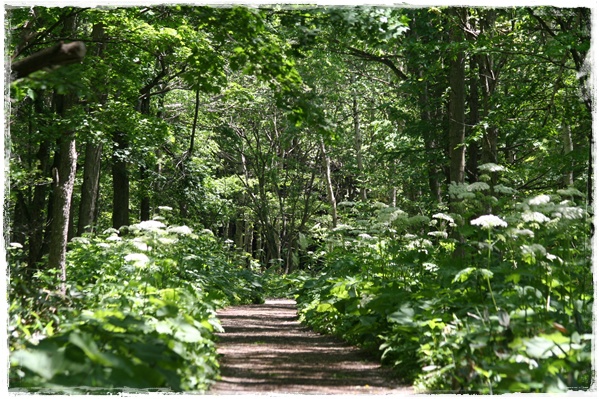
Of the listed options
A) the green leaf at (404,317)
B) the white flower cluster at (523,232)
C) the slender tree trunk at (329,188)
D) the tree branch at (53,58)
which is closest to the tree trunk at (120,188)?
the slender tree trunk at (329,188)

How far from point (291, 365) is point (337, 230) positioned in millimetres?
5807

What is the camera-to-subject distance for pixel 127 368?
340 cm

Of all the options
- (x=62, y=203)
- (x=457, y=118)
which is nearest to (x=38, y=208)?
(x=62, y=203)

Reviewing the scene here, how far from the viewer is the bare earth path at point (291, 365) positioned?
15.9ft

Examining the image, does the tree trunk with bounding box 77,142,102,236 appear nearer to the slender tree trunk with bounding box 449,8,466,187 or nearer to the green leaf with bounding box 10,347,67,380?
the slender tree trunk with bounding box 449,8,466,187

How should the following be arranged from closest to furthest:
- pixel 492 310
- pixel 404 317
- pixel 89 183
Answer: pixel 492 310, pixel 404 317, pixel 89 183

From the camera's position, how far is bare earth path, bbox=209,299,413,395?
4847 millimetres

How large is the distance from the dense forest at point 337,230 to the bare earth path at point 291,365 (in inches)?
8.4

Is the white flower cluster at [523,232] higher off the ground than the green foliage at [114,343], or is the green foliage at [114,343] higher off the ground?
the white flower cluster at [523,232]

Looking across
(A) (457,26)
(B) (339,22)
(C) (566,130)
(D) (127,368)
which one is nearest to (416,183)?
(C) (566,130)

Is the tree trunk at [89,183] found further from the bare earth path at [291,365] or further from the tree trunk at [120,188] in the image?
the bare earth path at [291,365]

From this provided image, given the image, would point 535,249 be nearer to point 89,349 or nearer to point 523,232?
point 523,232

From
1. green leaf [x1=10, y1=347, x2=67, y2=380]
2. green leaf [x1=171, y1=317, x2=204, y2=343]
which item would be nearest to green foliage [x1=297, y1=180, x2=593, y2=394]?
green leaf [x1=171, y1=317, x2=204, y2=343]

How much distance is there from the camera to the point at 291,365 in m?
5.98
